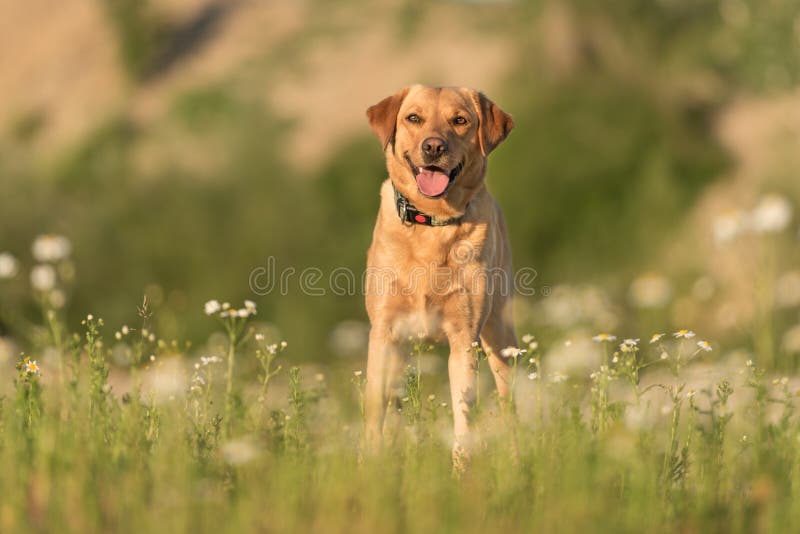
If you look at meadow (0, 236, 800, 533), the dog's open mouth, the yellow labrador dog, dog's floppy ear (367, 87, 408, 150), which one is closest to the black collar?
the yellow labrador dog

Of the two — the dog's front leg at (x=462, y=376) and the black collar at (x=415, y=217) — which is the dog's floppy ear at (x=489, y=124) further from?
the dog's front leg at (x=462, y=376)

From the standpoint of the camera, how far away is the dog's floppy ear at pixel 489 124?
16.3ft

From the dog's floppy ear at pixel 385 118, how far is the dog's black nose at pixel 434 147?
0.34 metres

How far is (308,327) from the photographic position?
1359 centimetres

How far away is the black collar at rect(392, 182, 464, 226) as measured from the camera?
4.89 meters

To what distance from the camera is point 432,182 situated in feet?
15.7

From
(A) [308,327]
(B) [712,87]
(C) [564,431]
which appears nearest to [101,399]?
(C) [564,431]

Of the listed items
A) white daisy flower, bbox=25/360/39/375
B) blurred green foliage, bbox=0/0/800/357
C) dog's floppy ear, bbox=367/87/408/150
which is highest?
blurred green foliage, bbox=0/0/800/357

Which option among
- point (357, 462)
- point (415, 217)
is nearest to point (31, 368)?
point (357, 462)

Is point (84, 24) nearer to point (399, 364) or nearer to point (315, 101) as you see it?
point (315, 101)

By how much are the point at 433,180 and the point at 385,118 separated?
0.47 meters

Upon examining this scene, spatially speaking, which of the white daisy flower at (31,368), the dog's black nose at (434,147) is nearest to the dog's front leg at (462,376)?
the dog's black nose at (434,147)

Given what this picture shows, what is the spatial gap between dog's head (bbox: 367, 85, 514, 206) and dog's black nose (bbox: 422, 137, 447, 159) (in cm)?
9

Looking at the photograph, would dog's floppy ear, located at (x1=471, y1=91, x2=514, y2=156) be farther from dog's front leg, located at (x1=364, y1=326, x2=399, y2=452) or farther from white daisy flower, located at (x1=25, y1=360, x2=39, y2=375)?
white daisy flower, located at (x1=25, y1=360, x2=39, y2=375)
